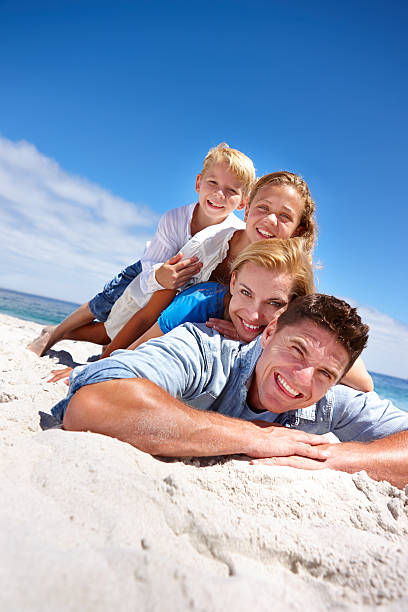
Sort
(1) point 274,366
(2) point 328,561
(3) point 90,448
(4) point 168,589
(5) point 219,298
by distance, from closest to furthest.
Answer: (4) point 168,589 < (2) point 328,561 < (3) point 90,448 < (1) point 274,366 < (5) point 219,298

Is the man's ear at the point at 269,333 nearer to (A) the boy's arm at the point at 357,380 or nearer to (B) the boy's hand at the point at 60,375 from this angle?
(A) the boy's arm at the point at 357,380

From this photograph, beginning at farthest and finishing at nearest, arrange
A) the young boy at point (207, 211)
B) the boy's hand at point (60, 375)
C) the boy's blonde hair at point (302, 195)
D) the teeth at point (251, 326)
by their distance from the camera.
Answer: the young boy at point (207, 211) → the boy's blonde hair at point (302, 195) → the boy's hand at point (60, 375) → the teeth at point (251, 326)

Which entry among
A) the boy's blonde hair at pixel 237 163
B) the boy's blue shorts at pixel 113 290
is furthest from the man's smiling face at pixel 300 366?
the boy's blue shorts at pixel 113 290

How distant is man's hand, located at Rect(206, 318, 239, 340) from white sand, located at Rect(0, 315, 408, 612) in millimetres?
998

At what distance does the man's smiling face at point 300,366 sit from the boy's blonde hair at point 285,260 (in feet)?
2.29

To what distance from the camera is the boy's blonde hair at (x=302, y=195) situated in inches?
149

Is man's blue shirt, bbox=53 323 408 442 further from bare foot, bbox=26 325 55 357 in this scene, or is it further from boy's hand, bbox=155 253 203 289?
bare foot, bbox=26 325 55 357

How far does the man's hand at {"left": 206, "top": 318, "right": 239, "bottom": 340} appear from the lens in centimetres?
285

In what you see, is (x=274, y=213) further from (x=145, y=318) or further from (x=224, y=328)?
(x=145, y=318)

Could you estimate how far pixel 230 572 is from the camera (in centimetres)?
121

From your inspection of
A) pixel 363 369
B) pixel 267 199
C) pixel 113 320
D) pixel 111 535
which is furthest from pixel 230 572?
pixel 113 320

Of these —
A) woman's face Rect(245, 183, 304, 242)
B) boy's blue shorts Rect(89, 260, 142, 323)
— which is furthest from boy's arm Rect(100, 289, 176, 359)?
woman's face Rect(245, 183, 304, 242)

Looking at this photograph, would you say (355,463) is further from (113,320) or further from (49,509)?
(113,320)

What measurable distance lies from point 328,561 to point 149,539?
580 mm
